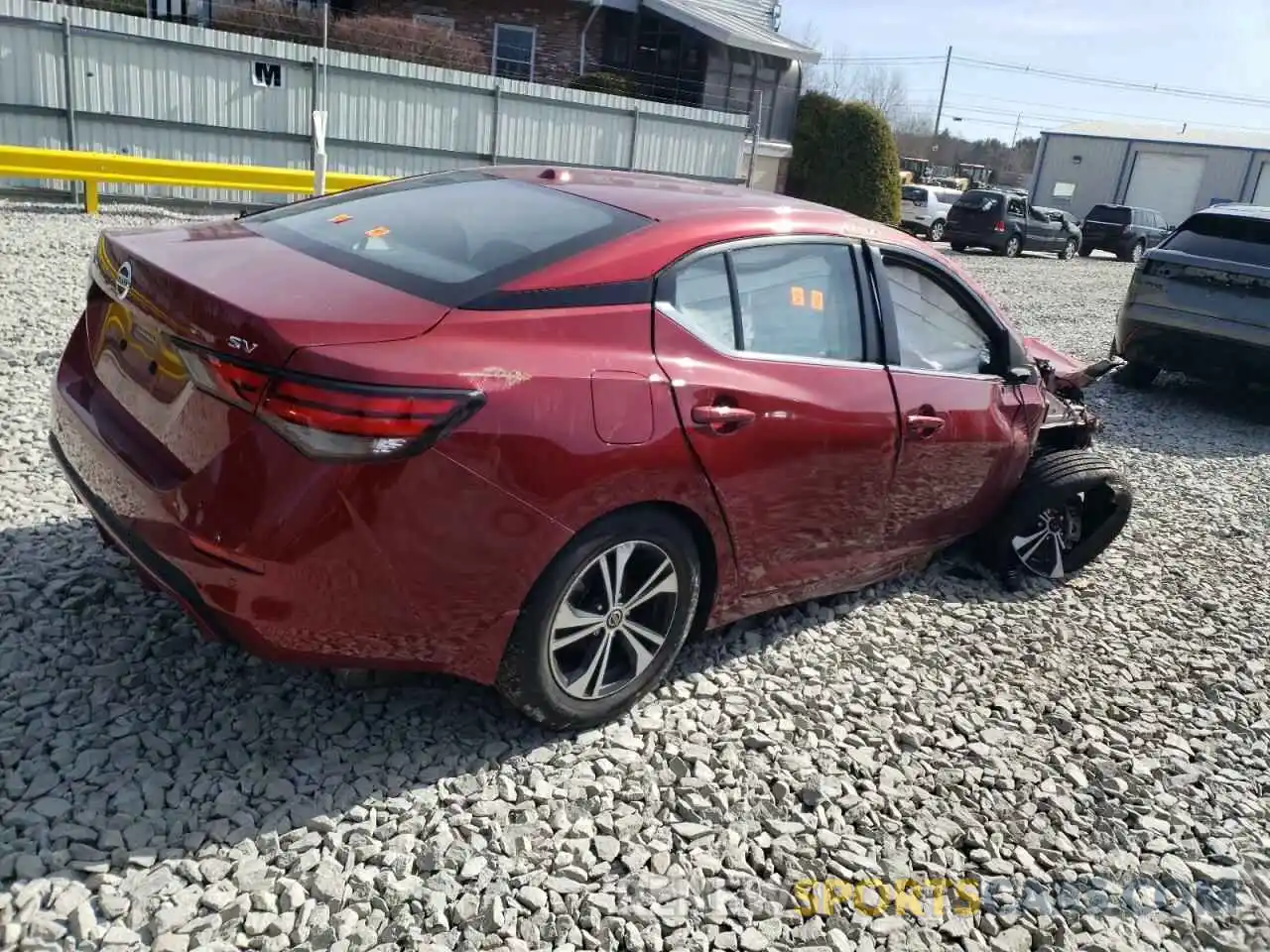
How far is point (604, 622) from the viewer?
3.05 m

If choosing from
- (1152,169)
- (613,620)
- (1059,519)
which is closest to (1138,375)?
(1059,519)

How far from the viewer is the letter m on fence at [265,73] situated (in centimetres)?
1521

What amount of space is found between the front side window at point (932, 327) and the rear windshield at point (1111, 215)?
29.2 meters

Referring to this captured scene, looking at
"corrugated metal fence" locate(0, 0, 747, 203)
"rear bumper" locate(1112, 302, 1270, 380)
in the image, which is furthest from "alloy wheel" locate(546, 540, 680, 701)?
"corrugated metal fence" locate(0, 0, 747, 203)

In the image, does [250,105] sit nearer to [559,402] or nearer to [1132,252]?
[559,402]

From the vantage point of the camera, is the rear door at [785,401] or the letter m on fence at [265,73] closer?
the rear door at [785,401]

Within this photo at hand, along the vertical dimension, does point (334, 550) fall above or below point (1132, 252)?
above

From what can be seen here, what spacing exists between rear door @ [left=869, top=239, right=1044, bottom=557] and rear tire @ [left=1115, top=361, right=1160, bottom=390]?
5812 mm

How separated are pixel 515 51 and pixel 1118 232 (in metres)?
17.9

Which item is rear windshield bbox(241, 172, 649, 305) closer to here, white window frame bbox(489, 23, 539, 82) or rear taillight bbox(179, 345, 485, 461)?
rear taillight bbox(179, 345, 485, 461)

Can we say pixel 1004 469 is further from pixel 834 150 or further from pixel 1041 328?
pixel 834 150

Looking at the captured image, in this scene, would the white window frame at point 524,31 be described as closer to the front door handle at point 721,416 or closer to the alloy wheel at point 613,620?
the front door handle at point 721,416

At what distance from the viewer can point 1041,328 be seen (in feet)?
43.4

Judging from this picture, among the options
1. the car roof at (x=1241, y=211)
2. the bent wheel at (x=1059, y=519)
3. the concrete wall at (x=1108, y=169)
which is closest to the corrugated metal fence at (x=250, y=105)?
the car roof at (x=1241, y=211)
